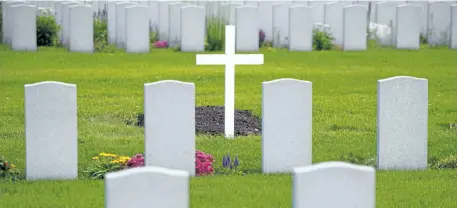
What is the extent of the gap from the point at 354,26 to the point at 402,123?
42.8 feet

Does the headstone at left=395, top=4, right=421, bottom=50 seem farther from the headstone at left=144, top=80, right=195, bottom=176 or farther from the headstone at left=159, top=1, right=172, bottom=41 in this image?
the headstone at left=144, top=80, right=195, bottom=176

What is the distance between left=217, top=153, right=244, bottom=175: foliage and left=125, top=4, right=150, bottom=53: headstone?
11.8 metres

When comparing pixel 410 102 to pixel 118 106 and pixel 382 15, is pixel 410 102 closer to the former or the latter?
pixel 118 106

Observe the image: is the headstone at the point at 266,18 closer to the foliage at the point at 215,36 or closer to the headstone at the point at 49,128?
the foliage at the point at 215,36

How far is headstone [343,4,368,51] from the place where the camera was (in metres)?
22.8

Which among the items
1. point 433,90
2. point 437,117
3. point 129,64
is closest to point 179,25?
point 129,64

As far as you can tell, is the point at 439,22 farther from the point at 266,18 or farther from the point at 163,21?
the point at 163,21

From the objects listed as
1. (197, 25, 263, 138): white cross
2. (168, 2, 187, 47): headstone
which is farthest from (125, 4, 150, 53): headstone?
(197, 25, 263, 138): white cross

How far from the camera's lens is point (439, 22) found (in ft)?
85.5

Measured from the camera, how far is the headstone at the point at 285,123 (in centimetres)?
970

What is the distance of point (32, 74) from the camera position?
695 inches

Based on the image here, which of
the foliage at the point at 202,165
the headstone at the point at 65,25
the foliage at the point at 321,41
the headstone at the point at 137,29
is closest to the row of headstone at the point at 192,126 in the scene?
the foliage at the point at 202,165

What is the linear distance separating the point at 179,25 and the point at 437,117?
11399 millimetres

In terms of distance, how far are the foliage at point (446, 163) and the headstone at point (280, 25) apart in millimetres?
14075
